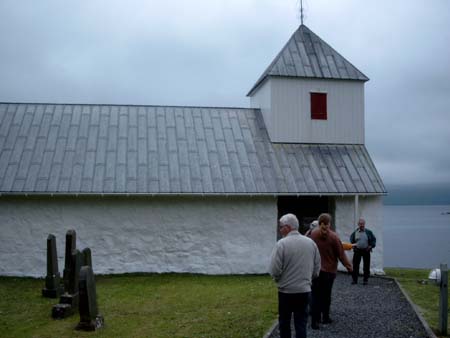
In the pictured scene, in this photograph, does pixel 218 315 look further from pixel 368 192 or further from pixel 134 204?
pixel 368 192

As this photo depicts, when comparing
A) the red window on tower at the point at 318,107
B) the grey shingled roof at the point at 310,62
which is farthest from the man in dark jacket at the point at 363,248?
the grey shingled roof at the point at 310,62

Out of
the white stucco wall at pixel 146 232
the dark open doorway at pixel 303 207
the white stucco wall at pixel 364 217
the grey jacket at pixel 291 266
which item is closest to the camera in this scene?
the grey jacket at pixel 291 266

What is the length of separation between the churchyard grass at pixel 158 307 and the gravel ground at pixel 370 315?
3.87ft

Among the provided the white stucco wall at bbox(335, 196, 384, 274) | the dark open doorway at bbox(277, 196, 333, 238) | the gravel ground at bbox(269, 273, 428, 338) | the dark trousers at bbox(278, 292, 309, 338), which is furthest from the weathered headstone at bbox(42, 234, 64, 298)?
the dark open doorway at bbox(277, 196, 333, 238)

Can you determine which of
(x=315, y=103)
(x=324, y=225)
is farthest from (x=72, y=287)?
(x=315, y=103)

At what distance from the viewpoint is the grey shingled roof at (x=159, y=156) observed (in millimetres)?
15531

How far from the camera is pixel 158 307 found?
10.7 m

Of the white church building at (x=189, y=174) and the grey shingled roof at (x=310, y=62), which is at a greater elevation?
the grey shingled roof at (x=310, y=62)

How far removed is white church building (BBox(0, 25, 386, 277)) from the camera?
15.3 meters

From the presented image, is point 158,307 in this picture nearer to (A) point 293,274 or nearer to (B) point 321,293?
(B) point 321,293

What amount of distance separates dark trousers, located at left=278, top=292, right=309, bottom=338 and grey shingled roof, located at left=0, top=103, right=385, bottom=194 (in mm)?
8609

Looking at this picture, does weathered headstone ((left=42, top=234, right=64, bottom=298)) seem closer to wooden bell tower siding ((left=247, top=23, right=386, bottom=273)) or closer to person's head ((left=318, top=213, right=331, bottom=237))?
person's head ((left=318, top=213, right=331, bottom=237))

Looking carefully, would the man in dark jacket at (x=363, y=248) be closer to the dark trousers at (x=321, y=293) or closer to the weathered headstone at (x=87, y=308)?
the dark trousers at (x=321, y=293)

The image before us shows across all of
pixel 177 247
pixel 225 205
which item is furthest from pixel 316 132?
pixel 177 247
